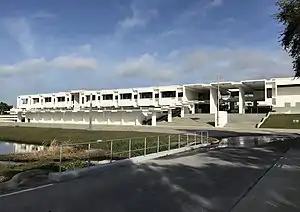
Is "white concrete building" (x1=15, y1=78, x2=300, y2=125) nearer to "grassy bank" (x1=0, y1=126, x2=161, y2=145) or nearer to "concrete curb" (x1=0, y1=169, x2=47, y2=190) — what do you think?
"grassy bank" (x1=0, y1=126, x2=161, y2=145)

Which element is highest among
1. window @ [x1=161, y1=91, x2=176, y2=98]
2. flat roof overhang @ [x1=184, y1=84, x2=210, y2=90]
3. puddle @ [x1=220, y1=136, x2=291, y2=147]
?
flat roof overhang @ [x1=184, y1=84, x2=210, y2=90]

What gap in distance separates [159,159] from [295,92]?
76464 millimetres

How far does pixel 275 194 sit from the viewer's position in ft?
31.7

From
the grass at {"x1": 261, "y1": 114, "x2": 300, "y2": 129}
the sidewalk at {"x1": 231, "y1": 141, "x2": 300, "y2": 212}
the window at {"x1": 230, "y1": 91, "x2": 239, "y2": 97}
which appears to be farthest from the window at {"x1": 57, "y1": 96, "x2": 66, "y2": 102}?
the sidewalk at {"x1": 231, "y1": 141, "x2": 300, "y2": 212}

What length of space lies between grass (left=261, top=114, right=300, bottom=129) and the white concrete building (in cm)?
755

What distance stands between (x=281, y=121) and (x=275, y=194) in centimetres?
6594

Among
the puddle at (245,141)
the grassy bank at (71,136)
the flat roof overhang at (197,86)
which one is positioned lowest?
the grassy bank at (71,136)

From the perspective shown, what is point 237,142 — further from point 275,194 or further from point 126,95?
point 126,95

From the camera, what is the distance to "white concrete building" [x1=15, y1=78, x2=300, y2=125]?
289ft

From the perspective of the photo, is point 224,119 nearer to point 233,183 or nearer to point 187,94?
point 187,94

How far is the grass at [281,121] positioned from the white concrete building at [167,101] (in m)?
7.55

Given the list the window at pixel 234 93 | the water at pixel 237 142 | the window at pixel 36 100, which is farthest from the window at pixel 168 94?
the water at pixel 237 142

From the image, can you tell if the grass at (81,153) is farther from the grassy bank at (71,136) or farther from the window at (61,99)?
the window at (61,99)

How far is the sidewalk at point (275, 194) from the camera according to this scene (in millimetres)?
8250
